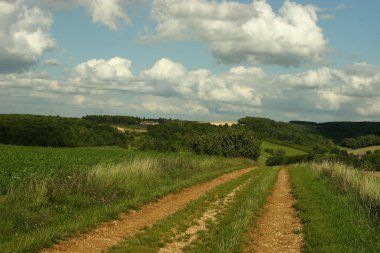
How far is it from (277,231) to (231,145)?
70.1 metres

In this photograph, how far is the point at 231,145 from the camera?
3189 inches

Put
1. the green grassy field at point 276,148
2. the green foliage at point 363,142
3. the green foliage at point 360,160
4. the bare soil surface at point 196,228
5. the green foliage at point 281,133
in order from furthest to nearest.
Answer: the green foliage at point 281,133
the green foliage at point 363,142
the green grassy field at point 276,148
the green foliage at point 360,160
the bare soil surface at point 196,228

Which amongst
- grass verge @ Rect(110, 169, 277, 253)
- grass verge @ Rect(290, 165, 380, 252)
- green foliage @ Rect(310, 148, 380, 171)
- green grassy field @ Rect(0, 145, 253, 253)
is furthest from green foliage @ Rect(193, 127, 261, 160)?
grass verge @ Rect(110, 169, 277, 253)

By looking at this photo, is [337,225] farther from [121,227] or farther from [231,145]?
[231,145]

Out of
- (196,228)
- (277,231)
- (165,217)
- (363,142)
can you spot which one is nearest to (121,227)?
(165,217)

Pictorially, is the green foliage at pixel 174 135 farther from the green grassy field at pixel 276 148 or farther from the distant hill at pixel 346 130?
the distant hill at pixel 346 130

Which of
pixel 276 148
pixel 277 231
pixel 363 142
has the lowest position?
pixel 276 148

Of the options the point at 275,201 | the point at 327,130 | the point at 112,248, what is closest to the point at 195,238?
the point at 112,248

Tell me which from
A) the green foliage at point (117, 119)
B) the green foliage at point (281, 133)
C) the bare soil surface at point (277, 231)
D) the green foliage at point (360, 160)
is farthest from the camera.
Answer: the green foliage at point (117, 119)

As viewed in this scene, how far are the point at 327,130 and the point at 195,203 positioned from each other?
157963mm

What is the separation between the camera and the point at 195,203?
14.8 meters

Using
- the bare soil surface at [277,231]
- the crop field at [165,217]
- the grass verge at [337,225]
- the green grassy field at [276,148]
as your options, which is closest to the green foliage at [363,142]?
the green grassy field at [276,148]

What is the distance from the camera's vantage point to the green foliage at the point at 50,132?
8456 centimetres

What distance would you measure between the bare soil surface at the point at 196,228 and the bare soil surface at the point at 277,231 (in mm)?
1303
